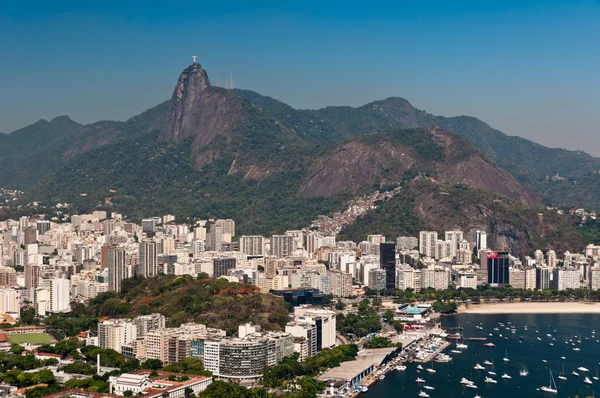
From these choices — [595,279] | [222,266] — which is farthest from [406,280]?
[595,279]

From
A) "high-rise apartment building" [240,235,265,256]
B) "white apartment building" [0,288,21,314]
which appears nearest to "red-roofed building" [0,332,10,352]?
"white apartment building" [0,288,21,314]

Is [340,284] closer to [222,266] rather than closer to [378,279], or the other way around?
[378,279]

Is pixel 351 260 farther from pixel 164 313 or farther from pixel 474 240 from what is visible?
pixel 164 313

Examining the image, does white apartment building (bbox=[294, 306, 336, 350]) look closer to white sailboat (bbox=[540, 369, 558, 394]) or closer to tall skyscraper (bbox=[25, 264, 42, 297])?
white sailboat (bbox=[540, 369, 558, 394])

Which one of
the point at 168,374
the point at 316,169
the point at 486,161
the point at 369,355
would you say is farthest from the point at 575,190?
the point at 168,374

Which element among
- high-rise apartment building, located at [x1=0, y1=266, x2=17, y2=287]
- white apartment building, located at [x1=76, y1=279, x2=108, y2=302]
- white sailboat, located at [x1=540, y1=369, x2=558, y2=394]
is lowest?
white sailboat, located at [x1=540, y1=369, x2=558, y2=394]
